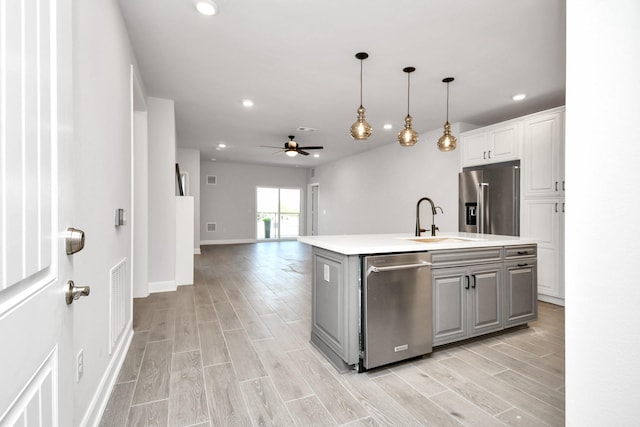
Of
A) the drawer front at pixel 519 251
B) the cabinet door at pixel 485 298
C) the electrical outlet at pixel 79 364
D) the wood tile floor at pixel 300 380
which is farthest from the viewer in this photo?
the drawer front at pixel 519 251

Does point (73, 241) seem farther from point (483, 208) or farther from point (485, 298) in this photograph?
point (483, 208)

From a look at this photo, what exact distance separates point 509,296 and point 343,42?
2.83 m

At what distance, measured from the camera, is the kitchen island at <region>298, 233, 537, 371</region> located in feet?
7.20

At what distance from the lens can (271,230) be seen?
434 inches

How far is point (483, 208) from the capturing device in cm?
471

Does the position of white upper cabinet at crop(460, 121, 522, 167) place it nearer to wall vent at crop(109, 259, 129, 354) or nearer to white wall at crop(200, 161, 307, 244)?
wall vent at crop(109, 259, 129, 354)

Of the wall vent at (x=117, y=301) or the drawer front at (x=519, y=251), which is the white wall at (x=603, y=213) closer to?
the drawer front at (x=519, y=251)

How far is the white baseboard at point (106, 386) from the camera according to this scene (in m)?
1.59

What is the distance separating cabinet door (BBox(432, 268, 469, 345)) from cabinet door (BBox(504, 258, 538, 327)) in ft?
1.89

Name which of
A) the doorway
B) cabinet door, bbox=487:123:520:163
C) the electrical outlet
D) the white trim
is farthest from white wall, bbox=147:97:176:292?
the doorway

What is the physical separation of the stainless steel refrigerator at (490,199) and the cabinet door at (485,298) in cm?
197

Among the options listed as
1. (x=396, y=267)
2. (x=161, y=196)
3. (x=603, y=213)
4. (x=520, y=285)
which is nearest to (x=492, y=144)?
(x=520, y=285)

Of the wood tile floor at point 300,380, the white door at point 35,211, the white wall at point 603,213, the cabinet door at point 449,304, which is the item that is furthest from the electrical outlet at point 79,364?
the cabinet door at point 449,304

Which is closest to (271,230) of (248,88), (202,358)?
(248,88)
